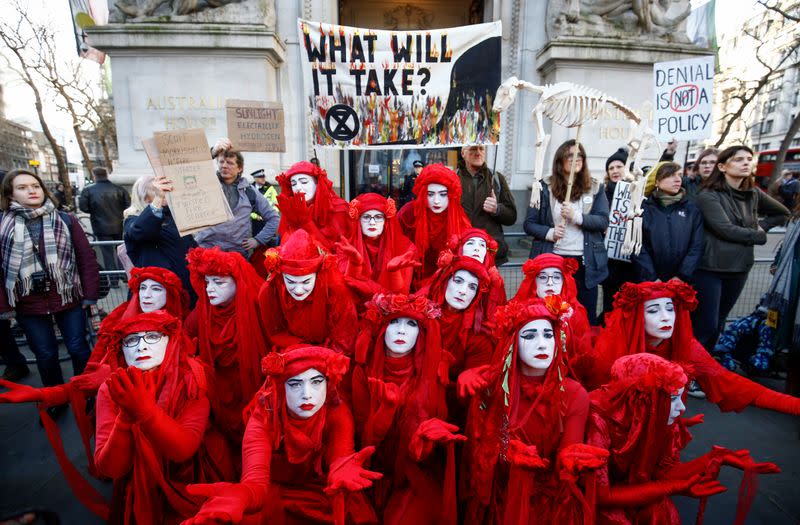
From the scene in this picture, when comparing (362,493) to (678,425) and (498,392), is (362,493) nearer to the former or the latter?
(498,392)

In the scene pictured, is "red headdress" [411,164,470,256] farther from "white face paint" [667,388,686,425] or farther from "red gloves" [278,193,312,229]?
"white face paint" [667,388,686,425]

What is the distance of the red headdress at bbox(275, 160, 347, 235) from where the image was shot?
338 cm

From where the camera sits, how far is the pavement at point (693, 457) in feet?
8.14

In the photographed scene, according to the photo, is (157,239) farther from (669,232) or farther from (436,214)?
(669,232)

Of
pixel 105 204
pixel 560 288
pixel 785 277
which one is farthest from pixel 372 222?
pixel 105 204

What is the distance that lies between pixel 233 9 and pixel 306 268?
22.6 ft

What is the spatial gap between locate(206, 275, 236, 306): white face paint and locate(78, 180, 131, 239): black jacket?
19.3ft

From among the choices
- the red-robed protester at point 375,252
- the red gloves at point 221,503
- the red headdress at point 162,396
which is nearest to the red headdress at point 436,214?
the red-robed protester at point 375,252

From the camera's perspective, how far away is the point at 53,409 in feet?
11.4

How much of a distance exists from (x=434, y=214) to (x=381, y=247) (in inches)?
20.9

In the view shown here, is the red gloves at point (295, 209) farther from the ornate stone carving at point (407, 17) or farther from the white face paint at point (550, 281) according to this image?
the ornate stone carving at point (407, 17)

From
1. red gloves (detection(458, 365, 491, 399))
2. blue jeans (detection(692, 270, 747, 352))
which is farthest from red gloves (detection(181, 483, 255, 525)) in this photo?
blue jeans (detection(692, 270, 747, 352))

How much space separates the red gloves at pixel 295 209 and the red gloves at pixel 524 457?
227 cm

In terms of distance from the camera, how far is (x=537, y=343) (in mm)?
1957
